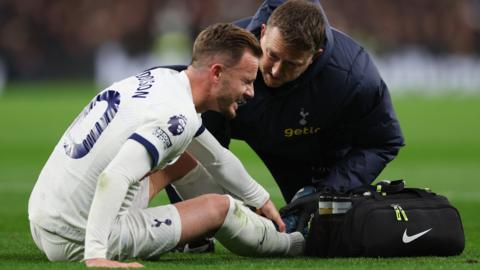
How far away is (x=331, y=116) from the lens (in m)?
7.40

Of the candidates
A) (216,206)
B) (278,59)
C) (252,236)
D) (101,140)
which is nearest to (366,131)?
(278,59)

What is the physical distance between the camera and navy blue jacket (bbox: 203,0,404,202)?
285 inches

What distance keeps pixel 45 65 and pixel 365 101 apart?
2460cm

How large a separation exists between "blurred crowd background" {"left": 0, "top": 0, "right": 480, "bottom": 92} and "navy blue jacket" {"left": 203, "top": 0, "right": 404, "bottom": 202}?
2099 cm

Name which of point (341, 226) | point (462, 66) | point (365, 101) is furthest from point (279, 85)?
point (462, 66)

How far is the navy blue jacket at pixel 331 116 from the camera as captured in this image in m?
7.24

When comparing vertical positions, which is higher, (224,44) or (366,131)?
(224,44)

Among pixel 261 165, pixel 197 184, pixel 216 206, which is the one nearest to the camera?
pixel 216 206

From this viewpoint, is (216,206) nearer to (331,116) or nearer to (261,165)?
(331,116)

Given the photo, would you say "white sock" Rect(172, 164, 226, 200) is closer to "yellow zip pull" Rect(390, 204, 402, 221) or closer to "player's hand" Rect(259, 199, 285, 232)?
"player's hand" Rect(259, 199, 285, 232)

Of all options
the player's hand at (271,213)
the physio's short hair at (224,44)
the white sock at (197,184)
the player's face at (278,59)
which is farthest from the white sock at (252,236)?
the player's face at (278,59)

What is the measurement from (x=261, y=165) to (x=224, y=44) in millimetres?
9242

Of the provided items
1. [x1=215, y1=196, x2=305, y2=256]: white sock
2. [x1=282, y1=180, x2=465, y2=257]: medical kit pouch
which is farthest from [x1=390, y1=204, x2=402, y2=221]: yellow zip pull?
[x1=215, y1=196, x2=305, y2=256]: white sock

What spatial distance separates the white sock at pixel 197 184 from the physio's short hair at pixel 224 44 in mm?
1034
